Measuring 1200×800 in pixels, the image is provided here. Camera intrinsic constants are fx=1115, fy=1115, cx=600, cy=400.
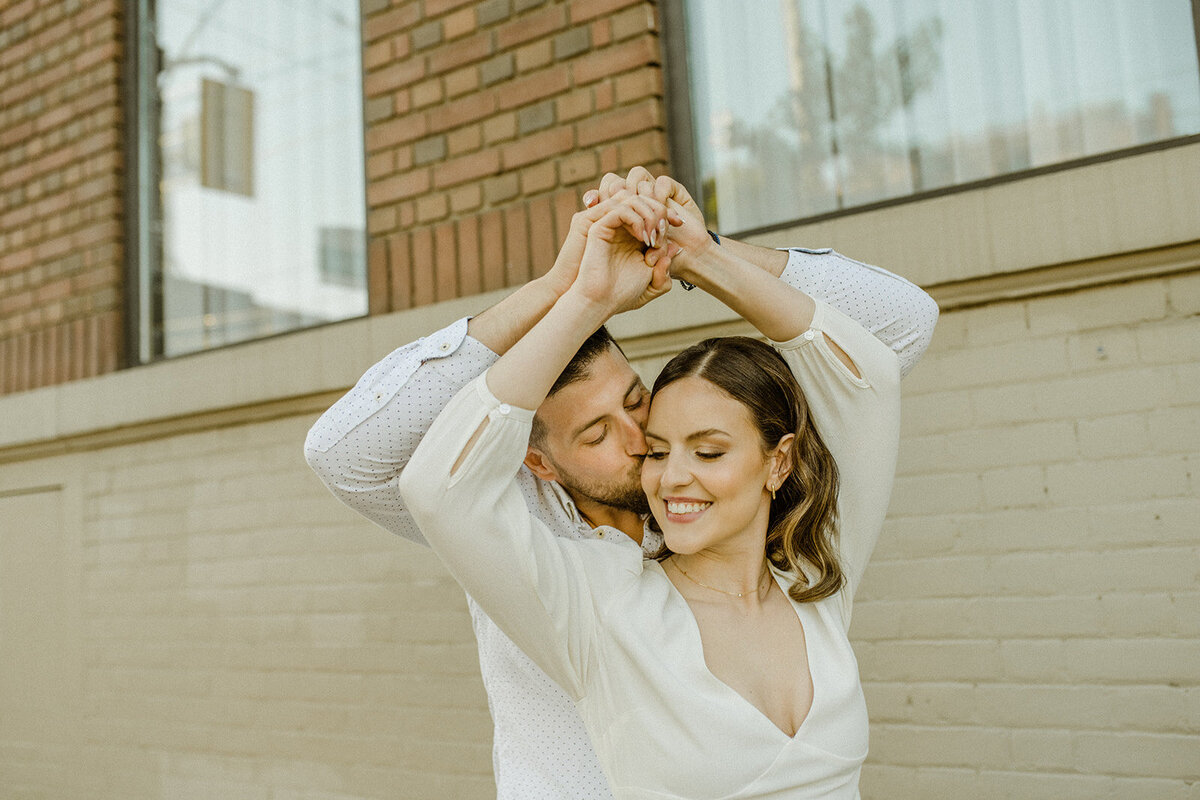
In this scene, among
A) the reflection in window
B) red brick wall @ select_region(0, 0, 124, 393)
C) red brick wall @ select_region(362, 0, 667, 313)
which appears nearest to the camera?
the reflection in window

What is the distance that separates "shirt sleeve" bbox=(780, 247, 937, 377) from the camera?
1940mm

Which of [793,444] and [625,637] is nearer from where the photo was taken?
[625,637]

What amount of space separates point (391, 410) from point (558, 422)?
0.42m

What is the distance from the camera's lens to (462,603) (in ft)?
12.5

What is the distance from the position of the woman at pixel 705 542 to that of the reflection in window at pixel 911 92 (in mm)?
1570

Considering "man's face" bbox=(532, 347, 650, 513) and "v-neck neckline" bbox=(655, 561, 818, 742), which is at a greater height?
"man's face" bbox=(532, 347, 650, 513)

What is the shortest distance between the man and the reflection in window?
1.36m

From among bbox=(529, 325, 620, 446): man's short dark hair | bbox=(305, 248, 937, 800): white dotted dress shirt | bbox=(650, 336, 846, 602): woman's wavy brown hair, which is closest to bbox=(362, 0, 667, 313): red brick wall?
bbox=(529, 325, 620, 446): man's short dark hair

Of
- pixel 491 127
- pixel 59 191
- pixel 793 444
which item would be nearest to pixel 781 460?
pixel 793 444

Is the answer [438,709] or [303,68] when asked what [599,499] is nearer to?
[438,709]

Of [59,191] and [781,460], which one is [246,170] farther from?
[781,460]

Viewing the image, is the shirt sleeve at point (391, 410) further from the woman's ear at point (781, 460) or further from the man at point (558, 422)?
the woman's ear at point (781, 460)

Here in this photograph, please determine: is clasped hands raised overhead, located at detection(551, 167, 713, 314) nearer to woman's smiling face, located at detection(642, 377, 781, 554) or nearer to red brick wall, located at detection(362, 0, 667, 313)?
woman's smiling face, located at detection(642, 377, 781, 554)

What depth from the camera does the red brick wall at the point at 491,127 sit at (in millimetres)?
3582
